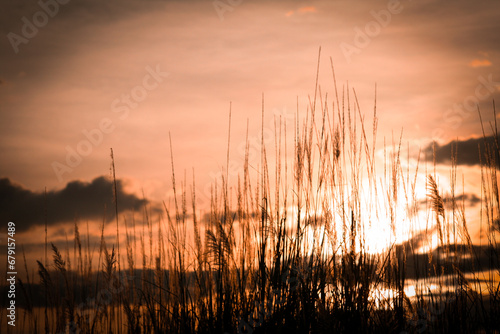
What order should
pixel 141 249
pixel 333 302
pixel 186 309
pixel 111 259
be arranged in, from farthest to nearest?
pixel 141 249, pixel 111 259, pixel 186 309, pixel 333 302

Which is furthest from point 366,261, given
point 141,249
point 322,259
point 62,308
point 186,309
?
point 62,308

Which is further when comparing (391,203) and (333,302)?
(391,203)

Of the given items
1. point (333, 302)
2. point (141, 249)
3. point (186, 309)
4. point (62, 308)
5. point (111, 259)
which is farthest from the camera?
point (141, 249)

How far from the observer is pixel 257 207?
2.70 meters

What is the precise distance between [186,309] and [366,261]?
118 cm

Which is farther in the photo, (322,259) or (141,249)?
(141,249)

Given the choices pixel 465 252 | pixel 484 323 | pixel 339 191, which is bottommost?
pixel 484 323

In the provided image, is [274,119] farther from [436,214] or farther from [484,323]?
[484,323]

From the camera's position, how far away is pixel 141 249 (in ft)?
11.6

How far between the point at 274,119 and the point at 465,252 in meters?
1.72

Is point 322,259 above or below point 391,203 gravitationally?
below

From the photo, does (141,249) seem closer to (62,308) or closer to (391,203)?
(62,308)

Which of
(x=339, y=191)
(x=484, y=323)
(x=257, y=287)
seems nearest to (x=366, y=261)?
(x=339, y=191)

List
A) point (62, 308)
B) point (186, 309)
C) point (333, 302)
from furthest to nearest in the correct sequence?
1. point (62, 308)
2. point (186, 309)
3. point (333, 302)
